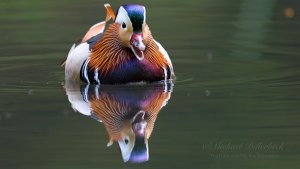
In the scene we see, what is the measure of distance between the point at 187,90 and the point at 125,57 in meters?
0.69

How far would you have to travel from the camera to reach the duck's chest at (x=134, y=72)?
9.73 meters

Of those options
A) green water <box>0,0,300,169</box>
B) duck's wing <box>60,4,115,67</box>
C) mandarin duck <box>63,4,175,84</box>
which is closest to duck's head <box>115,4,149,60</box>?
mandarin duck <box>63,4,175,84</box>

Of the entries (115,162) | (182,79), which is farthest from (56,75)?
(115,162)

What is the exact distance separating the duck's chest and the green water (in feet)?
0.84

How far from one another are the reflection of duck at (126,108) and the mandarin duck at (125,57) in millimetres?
102

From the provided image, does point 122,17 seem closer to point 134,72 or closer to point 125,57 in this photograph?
point 125,57

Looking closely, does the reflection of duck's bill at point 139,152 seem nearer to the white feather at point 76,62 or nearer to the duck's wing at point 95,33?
the white feather at point 76,62

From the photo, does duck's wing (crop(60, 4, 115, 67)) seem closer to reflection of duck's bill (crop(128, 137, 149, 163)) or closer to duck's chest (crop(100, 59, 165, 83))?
duck's chest (crop(100, 59, 165, 83))

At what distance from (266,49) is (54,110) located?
3.74 metres

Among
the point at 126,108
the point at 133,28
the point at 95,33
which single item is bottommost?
the point at 95,33

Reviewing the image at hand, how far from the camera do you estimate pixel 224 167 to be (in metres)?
6.79

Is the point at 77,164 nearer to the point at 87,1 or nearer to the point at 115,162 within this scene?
the point at 115,162

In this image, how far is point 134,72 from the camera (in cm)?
973

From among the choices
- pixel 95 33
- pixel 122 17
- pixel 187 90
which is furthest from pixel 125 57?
pixel 95 33
